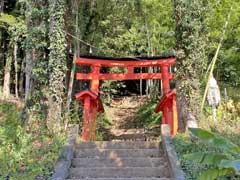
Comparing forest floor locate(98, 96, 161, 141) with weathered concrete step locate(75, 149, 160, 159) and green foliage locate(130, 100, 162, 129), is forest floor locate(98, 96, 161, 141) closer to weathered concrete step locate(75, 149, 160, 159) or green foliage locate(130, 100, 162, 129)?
green foliage locate(130, 100, 162, 129)

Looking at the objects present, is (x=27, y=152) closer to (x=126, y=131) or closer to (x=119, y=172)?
(x=119, y=172)

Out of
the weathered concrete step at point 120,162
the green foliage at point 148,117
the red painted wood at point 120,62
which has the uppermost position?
the red painted wood at point 120,62

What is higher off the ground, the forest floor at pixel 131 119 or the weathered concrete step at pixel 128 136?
the forest floor at pixel 131 119

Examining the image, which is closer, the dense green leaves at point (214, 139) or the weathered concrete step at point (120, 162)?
the dense green leaves at point (214, 139)

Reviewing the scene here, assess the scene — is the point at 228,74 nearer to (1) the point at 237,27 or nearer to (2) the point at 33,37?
(1) the point at 237,27

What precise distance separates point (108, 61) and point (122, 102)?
8627 mm

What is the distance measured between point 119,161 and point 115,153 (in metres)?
Result: 0.38

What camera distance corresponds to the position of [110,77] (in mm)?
11844

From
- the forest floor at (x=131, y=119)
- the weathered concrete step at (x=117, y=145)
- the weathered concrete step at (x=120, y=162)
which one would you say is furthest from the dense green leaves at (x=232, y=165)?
the forest floor at (x=131, y=119)

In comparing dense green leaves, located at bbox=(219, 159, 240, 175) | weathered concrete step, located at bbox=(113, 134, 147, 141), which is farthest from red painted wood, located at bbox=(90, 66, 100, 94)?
dense green leaves, located at bbox=(219, 159, 240, 175)

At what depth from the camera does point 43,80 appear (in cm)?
994

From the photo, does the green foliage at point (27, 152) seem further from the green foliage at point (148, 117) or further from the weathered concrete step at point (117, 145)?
the green foliage at point (148, 117)

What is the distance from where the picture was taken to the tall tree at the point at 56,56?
9.32 m

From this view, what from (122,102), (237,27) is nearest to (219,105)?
(237,27)
